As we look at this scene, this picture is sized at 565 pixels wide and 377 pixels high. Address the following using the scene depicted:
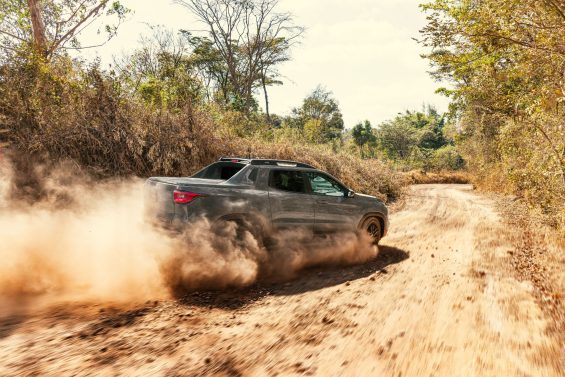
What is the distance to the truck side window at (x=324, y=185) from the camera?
6398 millimetres

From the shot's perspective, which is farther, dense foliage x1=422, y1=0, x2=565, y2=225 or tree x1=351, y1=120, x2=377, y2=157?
tree x1=351, y1=120, x2=377, y2=157

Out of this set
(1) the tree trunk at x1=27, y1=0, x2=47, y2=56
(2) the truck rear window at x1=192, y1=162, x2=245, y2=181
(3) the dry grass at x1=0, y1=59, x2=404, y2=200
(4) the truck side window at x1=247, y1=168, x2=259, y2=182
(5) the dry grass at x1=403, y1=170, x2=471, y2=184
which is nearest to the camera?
(4) the truck side window at x1=247, y1=168, x2=259, y2=182

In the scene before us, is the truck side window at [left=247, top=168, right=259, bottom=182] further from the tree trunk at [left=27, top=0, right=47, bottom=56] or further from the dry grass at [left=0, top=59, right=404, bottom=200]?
the tree trunk at [left=27, top=0, right=47, bottom=56]

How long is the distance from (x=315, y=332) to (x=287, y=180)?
2.94 metres

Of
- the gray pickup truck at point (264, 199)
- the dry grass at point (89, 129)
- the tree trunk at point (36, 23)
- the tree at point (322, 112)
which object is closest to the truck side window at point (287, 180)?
the gray pickup truck at point (264, 199)

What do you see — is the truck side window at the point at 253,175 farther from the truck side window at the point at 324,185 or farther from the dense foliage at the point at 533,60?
the dense foliage at the point at 533,60

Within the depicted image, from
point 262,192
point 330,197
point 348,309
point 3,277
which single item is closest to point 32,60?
point 3,277

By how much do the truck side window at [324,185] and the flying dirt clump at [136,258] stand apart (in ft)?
2.77

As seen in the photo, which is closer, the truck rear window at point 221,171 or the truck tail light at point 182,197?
the truck tail light at point 182,197

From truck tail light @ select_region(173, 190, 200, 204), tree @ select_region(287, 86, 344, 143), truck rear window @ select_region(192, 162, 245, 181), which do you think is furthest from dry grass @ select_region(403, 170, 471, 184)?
truck tail light @ select_region(173, 190, 200, 204)

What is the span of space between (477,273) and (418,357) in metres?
3.16

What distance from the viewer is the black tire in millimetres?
6987

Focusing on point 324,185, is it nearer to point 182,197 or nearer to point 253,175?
point 253,175

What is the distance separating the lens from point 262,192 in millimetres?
5613
